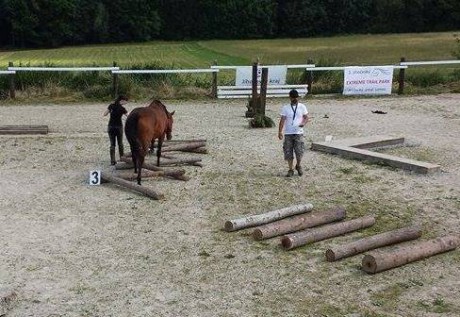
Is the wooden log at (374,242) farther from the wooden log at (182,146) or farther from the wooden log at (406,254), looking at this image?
the wooden log at (182,146)

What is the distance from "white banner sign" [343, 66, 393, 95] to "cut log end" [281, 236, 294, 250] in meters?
15.4

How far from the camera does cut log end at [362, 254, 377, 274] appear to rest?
6986 mm

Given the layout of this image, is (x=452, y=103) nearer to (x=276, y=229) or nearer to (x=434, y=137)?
(x=434, y=137)

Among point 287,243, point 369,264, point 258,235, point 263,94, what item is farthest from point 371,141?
point 369,264

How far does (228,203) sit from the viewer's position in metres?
9.79

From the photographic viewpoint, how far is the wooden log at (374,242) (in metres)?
7.39

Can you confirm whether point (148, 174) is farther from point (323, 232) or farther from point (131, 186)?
point (323, 232)

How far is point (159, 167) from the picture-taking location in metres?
11.6

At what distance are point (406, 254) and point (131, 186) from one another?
15.9 feet

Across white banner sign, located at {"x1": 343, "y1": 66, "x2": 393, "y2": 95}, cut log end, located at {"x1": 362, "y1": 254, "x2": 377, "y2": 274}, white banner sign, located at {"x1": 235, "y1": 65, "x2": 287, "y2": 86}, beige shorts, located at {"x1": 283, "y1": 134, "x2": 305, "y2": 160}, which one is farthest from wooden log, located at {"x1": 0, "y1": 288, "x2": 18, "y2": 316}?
white banner sign, located at {"x1": 343, "y1": 66, "x2": 393, "y2": 95}

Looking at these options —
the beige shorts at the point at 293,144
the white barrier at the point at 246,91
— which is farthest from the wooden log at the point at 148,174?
the white barrier at the point at 246,91

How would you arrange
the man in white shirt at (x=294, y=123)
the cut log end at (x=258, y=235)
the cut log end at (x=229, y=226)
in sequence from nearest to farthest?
1. the cut log end at (x=258, y=235)
2. the cut log end at (x=229, y=226)
3. the man in white shirt at (x=294, y=123)

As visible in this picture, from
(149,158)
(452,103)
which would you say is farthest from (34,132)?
(452,103)

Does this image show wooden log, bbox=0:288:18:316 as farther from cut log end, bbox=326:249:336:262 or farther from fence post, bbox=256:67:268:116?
fence post, bbox=256:67:268:116
